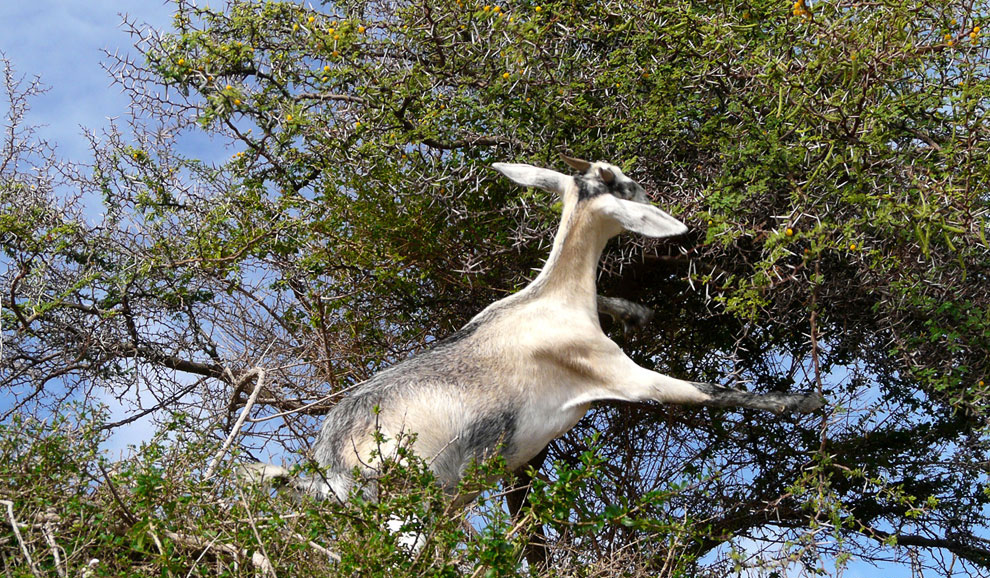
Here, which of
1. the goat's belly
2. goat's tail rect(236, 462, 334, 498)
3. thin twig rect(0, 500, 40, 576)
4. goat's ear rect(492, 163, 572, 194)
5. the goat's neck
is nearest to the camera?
thin twig rect(0, 500, 40, 576)

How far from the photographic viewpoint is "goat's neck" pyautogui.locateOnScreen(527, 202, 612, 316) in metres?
5.23

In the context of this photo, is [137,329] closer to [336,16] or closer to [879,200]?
[336,16]

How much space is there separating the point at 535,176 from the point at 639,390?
129 cm

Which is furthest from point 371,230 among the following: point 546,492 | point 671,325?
point 546,492

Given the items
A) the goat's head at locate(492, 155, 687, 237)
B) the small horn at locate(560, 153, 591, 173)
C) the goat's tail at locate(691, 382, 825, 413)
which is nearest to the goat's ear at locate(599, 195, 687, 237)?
the goat's head at locate(492, 155, 687, 237)

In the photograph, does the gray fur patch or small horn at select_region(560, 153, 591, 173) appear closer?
the gray fur patch

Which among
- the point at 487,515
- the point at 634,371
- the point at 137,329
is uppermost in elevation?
the point at 137,329

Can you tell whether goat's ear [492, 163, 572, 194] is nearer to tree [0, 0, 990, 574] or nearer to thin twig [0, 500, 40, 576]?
tree [0, 0, 990, 574]

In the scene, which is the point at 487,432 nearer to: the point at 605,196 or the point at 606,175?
the point at 605,196

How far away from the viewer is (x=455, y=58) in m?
6.56

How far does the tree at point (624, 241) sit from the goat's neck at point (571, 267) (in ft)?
2.62

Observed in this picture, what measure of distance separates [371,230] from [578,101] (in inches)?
63.2

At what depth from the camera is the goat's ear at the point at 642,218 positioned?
5.03 metres

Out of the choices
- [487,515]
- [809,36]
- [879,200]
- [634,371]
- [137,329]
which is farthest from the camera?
[137,329]
